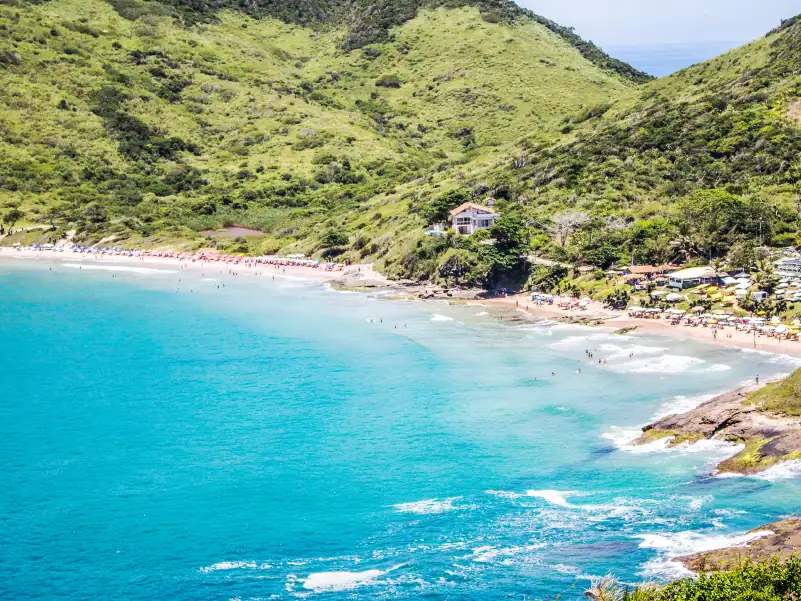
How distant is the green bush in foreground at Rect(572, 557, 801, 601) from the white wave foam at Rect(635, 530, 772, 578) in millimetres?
5766

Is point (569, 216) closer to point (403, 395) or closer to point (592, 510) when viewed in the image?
point (403, 395)

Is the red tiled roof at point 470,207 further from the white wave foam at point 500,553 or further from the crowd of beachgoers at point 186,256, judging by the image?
the white wave foam at point 500,553

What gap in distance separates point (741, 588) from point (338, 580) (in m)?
15.6

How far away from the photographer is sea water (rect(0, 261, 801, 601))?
33500 mm

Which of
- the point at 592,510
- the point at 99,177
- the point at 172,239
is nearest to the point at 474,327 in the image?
the point at 592,510

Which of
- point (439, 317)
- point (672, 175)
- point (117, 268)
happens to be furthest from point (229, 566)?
point (117, 268)

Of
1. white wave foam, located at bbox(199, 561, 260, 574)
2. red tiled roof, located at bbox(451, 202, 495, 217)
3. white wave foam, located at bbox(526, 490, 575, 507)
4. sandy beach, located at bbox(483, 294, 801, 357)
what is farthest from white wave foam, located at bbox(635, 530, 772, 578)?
red tiled roof, located at bbox(451, 202, 495, 217)

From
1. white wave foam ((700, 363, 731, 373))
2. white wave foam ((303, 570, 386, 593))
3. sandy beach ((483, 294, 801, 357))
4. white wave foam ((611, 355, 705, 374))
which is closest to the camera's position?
white wave foam ((303, 570, 386, 593))

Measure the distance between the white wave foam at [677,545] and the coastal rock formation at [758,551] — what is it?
0.33 m

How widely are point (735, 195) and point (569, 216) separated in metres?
20.9

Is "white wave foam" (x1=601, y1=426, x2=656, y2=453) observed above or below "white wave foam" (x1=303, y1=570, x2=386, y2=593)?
above

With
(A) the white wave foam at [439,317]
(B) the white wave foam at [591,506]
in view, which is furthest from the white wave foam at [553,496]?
(A) the white wave foam at [439,317]

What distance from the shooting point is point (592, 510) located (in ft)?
125

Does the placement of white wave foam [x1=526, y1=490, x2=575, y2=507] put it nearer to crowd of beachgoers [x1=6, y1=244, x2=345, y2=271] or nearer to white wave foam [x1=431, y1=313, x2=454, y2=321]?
white wave foam [x1=431, y1=313, x2=454, y2=321]
